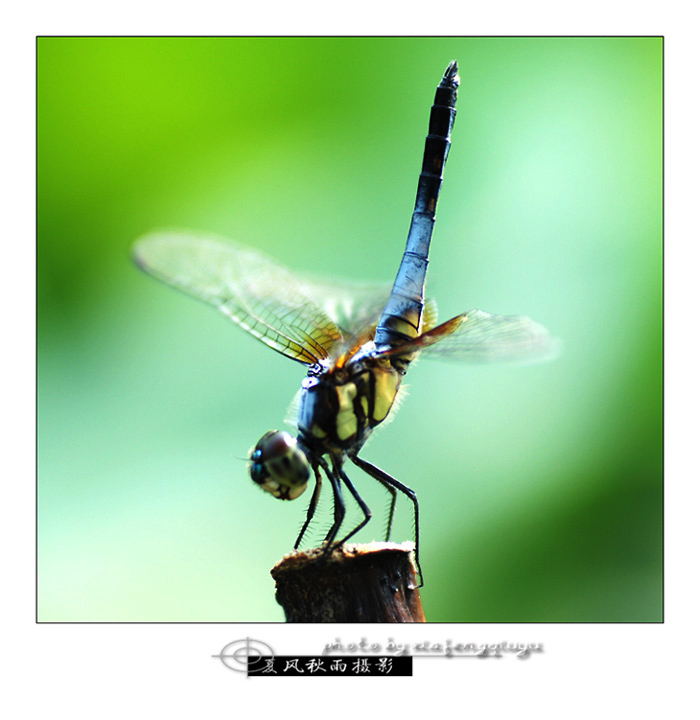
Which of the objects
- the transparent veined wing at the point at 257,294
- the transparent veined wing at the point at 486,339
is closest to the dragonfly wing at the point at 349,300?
the transparent veined wing at the point at 257,294

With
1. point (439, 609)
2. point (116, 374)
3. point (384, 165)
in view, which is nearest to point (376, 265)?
point (384, 165)

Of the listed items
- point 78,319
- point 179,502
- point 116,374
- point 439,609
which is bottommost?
point 439,609

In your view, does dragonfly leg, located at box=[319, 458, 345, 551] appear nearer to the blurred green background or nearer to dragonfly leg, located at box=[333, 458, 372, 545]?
dragonfly leg, located at box=[333, 458, 372, 545]

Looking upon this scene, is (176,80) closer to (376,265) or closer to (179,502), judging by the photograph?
(376,265)

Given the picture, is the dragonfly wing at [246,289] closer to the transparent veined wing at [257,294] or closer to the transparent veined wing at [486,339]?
the transparent veined wing at [257,294]

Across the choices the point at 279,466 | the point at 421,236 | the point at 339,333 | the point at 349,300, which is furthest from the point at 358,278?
the point at 279,466
